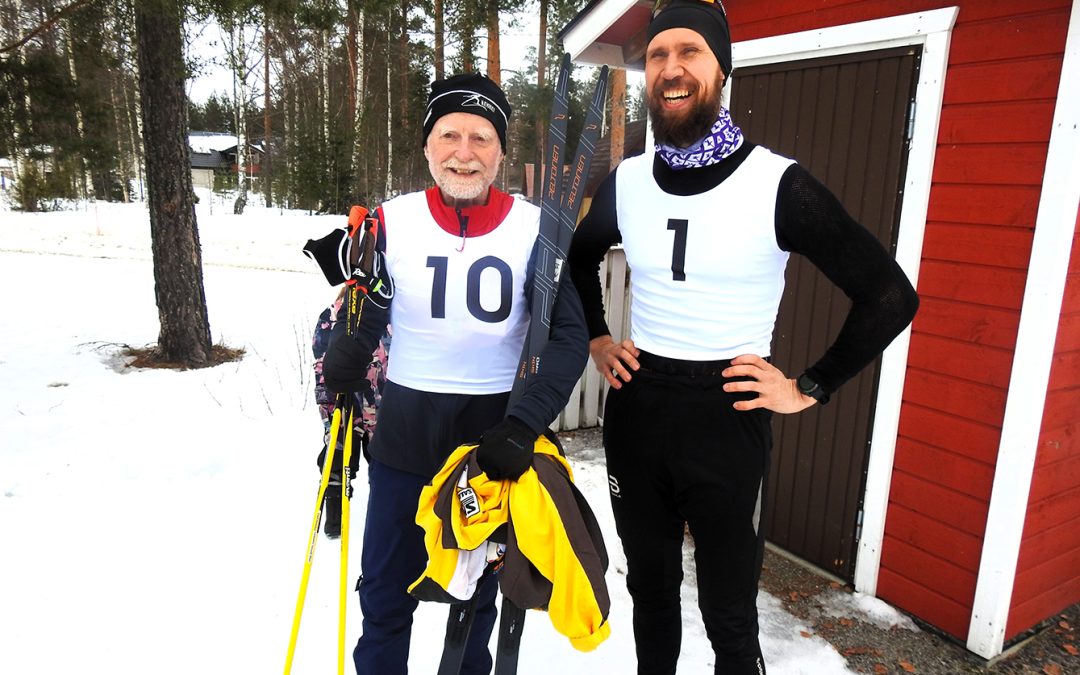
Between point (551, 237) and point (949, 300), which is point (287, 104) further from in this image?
point (551, 237)

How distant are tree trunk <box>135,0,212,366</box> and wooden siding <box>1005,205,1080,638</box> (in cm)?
672

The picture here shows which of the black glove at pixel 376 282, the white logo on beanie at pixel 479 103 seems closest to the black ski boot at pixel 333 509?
the black glove at pixel 376 282

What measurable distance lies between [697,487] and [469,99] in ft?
4.49

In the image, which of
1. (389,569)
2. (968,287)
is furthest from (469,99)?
(968,287)

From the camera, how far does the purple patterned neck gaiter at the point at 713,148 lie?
6.35ft

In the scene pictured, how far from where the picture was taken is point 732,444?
2.03 meters

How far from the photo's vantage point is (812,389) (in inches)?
78.1

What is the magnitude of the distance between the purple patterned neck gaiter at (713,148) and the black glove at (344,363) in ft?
3.65

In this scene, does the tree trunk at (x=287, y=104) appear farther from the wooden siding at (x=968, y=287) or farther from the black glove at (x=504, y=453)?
the black glove at (x=504, y=453)

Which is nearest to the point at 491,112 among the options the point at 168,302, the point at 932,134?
the point at 932,134

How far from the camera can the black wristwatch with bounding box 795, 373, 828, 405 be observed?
1979 mm

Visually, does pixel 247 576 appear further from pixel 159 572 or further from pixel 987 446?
pixel 987 446

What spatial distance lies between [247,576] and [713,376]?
2.76 m

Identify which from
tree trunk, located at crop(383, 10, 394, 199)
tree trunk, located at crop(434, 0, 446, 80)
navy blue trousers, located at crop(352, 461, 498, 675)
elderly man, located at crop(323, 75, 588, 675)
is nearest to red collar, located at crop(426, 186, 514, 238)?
elderly man, located at crop(323, 75, 588, 675)
